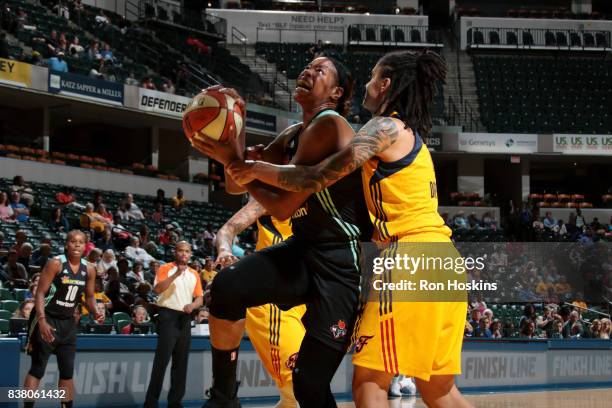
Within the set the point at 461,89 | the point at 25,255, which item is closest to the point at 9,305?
the point at 25,255

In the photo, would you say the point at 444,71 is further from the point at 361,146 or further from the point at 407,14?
the point at 407,14

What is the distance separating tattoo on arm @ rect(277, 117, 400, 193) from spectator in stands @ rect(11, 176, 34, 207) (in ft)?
46.9

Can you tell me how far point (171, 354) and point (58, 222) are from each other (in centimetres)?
824

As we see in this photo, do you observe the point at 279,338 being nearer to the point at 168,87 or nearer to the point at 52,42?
the point at 52,42

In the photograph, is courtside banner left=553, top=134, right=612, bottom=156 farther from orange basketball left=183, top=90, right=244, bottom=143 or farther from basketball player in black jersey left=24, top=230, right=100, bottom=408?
orange basketball left=183, top=90, right=244, bottom=143

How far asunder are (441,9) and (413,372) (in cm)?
3732

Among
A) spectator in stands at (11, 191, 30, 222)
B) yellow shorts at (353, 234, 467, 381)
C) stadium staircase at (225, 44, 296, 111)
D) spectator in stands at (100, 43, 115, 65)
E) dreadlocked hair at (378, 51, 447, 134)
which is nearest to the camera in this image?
yellow shorts at (353, 234, 467, 381)

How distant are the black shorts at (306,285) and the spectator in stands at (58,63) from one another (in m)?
19.4

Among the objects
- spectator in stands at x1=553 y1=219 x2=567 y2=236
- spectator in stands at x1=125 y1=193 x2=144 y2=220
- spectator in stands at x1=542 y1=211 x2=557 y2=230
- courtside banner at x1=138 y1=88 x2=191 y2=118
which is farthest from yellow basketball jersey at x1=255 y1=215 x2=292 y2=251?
spectator in stands at x1=542 y1=211 x2=557 y2=230

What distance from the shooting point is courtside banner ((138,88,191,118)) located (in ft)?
80.5

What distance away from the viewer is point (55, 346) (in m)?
7.75

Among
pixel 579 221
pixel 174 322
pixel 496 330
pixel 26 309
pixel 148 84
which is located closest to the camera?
pixel 174 322

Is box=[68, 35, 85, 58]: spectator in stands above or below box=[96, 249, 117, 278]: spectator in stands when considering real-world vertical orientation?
above

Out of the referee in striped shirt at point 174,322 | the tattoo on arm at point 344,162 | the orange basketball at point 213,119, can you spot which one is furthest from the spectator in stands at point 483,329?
the orange basketball at point 213,119
